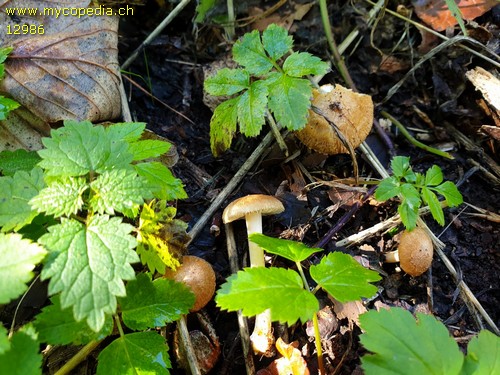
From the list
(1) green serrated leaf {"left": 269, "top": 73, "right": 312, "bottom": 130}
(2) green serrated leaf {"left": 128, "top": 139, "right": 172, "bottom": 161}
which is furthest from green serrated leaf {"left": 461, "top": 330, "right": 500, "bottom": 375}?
(2) green serrated leaf {"left": 128, "top": 139, "right": 172, "bottom": 161}

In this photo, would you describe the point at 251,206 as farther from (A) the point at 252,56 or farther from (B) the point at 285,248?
(A) the point at 252,56

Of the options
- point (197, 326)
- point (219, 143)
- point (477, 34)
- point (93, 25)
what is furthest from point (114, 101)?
point (477, 34)

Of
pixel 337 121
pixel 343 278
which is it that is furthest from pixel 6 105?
pixel 343 278

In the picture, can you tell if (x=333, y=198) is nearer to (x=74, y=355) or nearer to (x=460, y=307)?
(x=460, y=307)

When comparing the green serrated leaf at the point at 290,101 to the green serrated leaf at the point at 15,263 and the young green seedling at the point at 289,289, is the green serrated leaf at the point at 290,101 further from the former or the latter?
the green serrated leaf at the point at 15,263

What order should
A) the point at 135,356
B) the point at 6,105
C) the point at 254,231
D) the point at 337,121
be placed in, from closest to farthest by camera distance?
the point at 135,356 < the point at 6,105 < the point at 254,231 < the point at 337,121

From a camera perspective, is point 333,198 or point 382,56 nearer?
point 333,198

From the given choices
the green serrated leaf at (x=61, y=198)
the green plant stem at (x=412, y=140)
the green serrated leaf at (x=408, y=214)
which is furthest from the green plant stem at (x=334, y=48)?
the green serrated leaf at (x=61, y=198)
